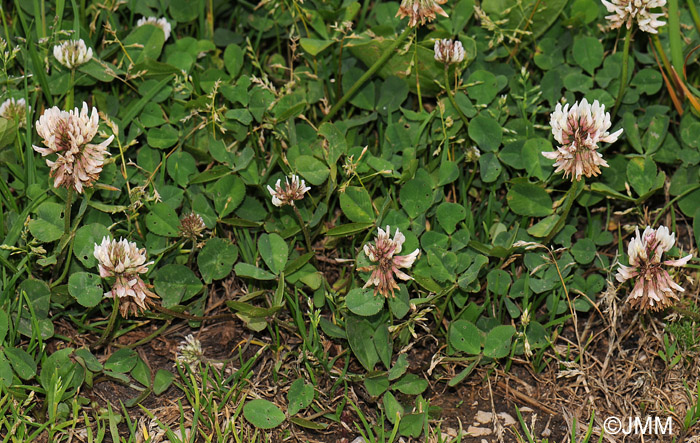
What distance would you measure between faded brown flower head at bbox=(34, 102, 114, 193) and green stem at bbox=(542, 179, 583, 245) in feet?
4.88

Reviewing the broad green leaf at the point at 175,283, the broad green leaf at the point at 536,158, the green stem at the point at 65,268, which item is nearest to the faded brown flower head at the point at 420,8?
the broad green leaf at the point at 536,158

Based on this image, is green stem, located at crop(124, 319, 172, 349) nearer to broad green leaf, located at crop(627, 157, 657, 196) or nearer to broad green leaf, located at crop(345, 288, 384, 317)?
broad green leaf, located at crop(345, 288, 384, 317)

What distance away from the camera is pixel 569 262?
2.81 metres

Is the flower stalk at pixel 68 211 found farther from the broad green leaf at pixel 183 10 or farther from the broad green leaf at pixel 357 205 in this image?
the broad green leaf at pixel 183 10

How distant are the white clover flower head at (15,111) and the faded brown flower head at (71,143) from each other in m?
0.60

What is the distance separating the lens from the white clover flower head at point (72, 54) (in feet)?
9.82

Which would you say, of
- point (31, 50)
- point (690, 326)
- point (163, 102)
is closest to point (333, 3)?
point (163, 102)

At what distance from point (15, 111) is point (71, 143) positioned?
0.73 metres

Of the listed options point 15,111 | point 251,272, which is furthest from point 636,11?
point 15,111

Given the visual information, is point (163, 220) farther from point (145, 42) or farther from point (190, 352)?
point (145, 42)

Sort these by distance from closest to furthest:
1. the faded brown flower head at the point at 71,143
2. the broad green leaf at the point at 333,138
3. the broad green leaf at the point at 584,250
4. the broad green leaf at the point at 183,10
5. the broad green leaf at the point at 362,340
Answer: the faded brown flower head at the point at 71,143
the broad green leaf at the point at 362,340
the broad green leaf at the point at 584,250
the broad green leaf at the point at 333,138
the broad green leaf at the point at 183,10

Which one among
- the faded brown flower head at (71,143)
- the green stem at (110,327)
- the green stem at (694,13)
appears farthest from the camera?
the green stem at (694,13)

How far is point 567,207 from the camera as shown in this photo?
269 centimetres

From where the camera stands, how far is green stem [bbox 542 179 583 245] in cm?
267
